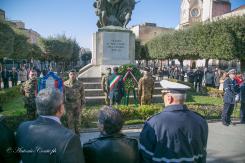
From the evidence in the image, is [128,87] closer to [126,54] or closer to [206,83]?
[126,54]

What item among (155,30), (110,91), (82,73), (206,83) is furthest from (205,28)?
(155,30)

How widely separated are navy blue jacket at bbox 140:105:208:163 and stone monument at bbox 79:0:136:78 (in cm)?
1278

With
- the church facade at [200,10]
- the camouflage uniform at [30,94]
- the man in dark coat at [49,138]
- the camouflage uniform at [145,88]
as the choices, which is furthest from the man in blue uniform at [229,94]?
the church facade at [200,10]

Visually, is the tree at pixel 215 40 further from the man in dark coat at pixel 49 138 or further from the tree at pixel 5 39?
the man in dark coat at pixel 49 138

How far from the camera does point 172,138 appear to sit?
287 cm

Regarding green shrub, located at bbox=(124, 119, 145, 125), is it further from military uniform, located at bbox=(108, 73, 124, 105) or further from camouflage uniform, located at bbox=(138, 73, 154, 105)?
military uniform, located at bbox=(108, 73, 124, 105)

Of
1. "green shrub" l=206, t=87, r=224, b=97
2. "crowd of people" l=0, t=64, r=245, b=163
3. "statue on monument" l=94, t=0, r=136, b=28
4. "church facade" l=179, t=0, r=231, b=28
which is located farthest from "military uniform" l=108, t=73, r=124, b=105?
"church facade" l=179, t=0, r=231, b=28

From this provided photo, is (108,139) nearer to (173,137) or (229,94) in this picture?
(173,137)

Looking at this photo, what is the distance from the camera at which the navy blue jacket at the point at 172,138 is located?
2873 millimetres

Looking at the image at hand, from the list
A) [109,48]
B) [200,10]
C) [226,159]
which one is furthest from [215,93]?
[200,10]

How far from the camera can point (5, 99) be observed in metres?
14.2

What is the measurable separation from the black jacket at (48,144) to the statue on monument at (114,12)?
46.8ft

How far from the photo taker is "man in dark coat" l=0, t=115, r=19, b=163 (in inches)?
108

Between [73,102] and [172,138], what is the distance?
4.61 meters
